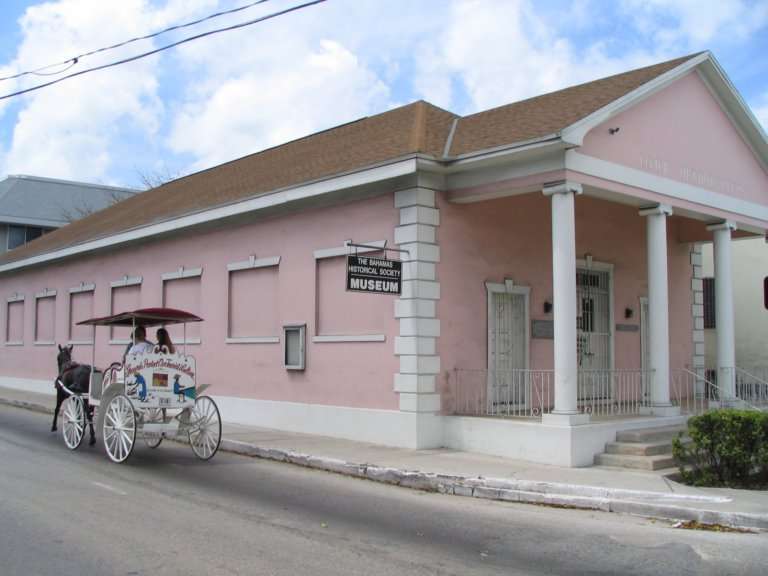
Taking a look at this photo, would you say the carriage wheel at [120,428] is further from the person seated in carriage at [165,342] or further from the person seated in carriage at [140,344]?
the person seated in carriage at [165,342]

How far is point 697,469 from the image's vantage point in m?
10.6

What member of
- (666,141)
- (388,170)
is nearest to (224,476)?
(388,170)

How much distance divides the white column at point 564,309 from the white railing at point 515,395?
3.70 feet

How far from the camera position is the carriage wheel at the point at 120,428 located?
11.6m

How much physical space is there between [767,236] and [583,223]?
16.1 feet

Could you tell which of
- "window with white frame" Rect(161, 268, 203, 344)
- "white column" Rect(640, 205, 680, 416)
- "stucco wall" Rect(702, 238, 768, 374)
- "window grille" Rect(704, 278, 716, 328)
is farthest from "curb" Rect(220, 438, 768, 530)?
"window grille" Rect(704, 278, 716, 328)

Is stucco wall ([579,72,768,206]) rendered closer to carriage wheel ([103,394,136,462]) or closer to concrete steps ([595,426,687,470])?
concrete steps ([595,426,687,470])

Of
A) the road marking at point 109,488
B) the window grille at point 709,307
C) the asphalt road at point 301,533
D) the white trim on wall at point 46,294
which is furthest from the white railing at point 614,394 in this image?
the white trim on wall at point 46,294

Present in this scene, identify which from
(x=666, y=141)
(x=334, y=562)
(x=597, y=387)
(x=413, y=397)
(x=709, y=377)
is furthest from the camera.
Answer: (x=709, y=377)

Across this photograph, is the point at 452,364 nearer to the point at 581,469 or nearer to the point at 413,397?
the point at 413,397

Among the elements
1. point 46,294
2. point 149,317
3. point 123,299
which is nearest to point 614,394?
point 149,317

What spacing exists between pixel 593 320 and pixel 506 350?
9.34 feet

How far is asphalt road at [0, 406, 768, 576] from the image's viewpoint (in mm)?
6617

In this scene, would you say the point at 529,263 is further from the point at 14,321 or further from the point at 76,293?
the point at 14,321
